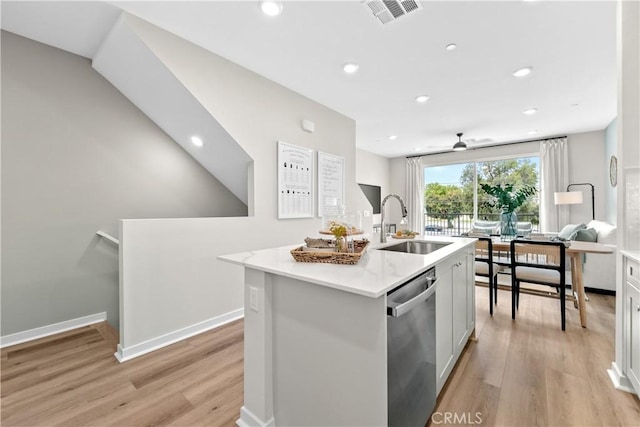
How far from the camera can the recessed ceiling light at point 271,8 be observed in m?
1.94

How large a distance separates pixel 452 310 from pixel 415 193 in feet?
19.2

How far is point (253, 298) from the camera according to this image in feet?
4.77

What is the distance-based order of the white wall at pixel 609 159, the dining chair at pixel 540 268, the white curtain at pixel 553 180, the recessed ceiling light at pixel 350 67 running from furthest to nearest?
1. the white curtain at pixel 553 180
2. the white wall at pixel 609 159
3. the recessed ceiling light at pixel 350 67
4. the dining chair at pixel 540 268

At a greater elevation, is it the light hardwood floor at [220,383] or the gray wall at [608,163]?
the gray wall at [608,163]

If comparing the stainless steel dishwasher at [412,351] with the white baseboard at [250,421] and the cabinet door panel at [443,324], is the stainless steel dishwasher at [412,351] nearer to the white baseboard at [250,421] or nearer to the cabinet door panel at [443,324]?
the cabinet door panel at [443,324]

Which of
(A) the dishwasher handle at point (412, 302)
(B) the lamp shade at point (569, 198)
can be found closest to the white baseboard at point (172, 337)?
(A) the dishwasher handle at point (412, 302)

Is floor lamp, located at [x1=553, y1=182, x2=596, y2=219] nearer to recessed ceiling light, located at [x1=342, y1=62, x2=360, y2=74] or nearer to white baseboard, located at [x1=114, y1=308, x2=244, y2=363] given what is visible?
recessed ceiling light, located at [x1=342, y1=62, x2=360, y2=74]

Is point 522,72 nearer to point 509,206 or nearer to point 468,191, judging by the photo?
point 509,206

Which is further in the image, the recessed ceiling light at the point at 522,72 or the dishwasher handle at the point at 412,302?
the recessed ceiling light at the point at 522,72

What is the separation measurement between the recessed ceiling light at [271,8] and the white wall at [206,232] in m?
0.84

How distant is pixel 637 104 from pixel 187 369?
137 inches

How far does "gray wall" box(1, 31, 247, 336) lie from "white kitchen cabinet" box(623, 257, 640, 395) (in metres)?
4.11

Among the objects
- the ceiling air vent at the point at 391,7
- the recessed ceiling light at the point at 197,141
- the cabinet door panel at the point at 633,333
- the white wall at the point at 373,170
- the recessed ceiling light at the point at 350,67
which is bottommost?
the cabinet door panel at the point at 633,333

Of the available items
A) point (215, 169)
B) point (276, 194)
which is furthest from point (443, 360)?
point (215, 169)
